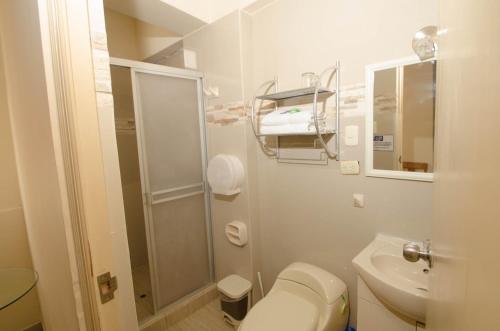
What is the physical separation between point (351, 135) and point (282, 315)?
43.7 inches

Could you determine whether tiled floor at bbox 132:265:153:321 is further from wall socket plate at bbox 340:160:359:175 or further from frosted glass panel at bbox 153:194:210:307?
wall socket plate at bbox 340:160:359:175

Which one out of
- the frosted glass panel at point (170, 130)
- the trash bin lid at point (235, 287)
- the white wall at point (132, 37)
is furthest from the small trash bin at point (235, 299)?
the white wall at point (132, 37)

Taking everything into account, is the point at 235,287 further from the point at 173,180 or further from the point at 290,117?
the point at 290,117

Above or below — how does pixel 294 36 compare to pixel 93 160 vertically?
above

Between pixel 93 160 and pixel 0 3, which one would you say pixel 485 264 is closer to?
pixel 93 160

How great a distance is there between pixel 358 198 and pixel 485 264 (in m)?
1.30

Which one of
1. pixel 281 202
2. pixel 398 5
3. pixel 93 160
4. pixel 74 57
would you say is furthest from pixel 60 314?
pixel 398 5

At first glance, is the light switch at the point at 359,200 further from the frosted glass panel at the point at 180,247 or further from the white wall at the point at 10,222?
the white wall at the point at 10,222

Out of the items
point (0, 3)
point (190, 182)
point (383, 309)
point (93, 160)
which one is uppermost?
point (0, 3)

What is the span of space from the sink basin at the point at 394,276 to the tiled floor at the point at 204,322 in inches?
49.4

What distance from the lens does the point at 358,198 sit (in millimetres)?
1437

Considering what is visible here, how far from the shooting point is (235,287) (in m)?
1.86

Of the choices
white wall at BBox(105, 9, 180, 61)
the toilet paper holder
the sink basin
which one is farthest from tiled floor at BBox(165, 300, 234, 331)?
white wall at BBox(105, 9, 180, 61)

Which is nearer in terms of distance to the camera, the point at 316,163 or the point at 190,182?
the point at 316,163
